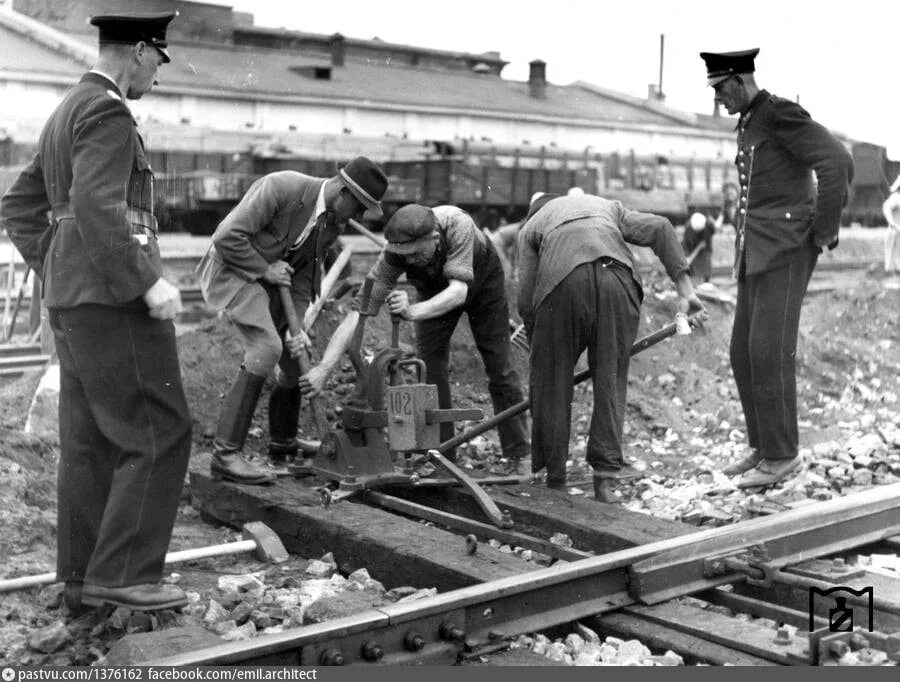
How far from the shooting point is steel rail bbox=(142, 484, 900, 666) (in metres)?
3.35

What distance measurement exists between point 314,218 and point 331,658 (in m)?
3.08

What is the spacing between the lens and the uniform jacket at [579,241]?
5.88m

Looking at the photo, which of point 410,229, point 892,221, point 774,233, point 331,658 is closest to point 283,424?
point 410,229

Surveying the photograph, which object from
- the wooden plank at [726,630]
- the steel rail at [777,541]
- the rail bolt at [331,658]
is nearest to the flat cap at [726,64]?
the steel rail at [777,541]

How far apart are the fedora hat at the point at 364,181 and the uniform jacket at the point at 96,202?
1828 mm

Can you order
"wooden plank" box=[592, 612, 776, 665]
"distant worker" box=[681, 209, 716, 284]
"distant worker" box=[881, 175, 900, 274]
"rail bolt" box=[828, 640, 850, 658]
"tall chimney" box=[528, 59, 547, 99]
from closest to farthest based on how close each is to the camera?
"rail bolt" box=[828, 640, 850, 658], "wooden plank" box=[592, 612, 776, 665], "distant worker" box=[681, 209, 716, 284], "distant worker" box=[881, 175, 900, 274], "tall chimney" box=[528, 59, 547, 99]

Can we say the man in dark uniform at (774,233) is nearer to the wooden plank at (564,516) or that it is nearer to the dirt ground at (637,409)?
the dirt ground at (637,409)

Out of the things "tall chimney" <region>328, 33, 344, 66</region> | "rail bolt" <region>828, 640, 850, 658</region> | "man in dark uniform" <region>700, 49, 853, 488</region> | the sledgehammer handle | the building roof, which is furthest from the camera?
the building roof

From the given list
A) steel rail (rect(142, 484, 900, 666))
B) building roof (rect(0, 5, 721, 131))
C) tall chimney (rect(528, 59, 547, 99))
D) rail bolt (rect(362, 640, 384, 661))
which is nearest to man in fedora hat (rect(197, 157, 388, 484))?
steel rail (rect(142, 484, 900, 666))

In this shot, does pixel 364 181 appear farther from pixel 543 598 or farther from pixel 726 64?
pixel 543 598

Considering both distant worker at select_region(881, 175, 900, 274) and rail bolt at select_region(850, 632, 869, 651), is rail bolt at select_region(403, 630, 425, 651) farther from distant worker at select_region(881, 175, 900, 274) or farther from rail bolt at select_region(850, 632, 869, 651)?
distant worker at select_region(881, 175, 900, 274)

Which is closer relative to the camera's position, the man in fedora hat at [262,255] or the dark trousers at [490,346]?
the man in fedora hat at [262,255]

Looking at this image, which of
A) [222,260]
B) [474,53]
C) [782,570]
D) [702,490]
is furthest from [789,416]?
[474,53]

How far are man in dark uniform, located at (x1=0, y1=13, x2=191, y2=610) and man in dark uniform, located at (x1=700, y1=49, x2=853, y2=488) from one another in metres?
3.13
